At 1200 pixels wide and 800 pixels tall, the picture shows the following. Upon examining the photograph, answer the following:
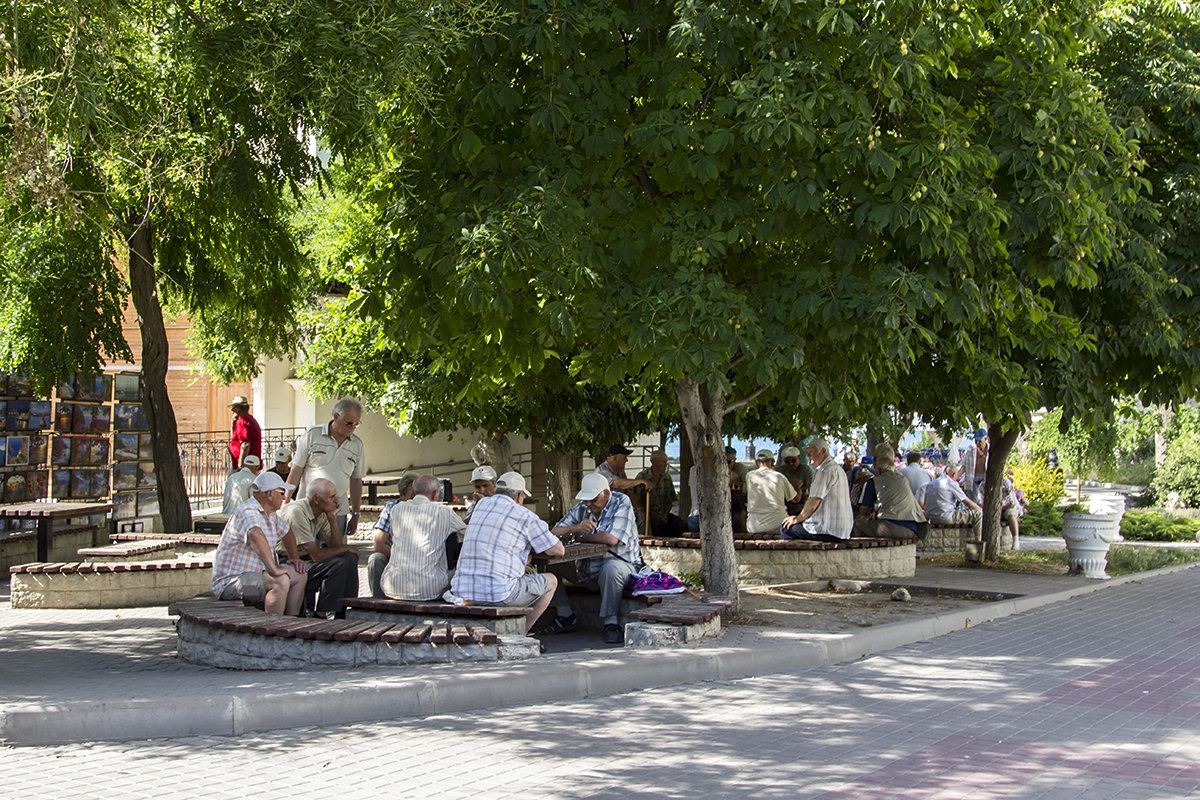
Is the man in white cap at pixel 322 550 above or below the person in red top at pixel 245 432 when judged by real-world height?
below

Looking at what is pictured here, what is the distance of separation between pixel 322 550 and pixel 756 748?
4.79m

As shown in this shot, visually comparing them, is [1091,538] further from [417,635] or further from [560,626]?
[417,635]

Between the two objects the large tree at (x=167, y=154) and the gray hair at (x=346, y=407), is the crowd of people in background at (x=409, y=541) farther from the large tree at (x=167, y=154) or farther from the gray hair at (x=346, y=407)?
the large tree at (x=167, y=154)

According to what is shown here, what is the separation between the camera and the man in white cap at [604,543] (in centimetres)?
960

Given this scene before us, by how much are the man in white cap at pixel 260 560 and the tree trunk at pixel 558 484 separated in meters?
12.0

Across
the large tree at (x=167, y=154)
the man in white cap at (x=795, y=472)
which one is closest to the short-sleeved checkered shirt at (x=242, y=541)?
the large tree at (x=167, y=154)

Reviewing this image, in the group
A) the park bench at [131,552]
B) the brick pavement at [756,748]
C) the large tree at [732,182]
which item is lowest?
the brick pavement at [756,748]

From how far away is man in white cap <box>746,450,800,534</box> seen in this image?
1453 cm

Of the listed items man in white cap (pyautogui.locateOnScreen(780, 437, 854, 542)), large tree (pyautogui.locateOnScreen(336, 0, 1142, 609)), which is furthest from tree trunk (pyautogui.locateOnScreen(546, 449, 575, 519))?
large tree (pyautogui.locateOnScreen(336, 0, 1142, 609))

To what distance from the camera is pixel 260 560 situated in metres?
9.20

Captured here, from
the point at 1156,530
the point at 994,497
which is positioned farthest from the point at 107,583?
the point at 1156,530

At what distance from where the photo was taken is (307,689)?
717cm

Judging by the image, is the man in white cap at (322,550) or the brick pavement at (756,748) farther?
the man in white cap at (322,550)

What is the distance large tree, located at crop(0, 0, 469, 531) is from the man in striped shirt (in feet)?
10.4
